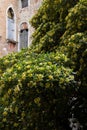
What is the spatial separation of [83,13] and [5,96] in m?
2.77

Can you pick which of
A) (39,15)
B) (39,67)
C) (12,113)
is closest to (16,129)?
(12,113)

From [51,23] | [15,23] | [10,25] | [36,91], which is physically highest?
[15,23]

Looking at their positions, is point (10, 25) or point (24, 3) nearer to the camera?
point (10, 25)

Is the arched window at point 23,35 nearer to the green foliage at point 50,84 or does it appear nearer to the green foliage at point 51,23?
the green foliage at point 51,23

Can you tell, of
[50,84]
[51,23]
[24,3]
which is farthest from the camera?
[24,3]

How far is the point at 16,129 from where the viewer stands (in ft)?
30.3

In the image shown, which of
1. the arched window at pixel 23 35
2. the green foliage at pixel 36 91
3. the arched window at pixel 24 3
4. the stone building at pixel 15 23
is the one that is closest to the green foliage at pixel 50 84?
the green foliage at pixel 36 91

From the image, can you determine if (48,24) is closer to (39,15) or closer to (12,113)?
(39,15)

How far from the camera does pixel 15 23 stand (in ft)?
68.5

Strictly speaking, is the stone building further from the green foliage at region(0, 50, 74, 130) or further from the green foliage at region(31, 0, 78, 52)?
the green foliage at region(0, 50, 74, 130)

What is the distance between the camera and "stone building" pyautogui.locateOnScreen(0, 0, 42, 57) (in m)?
20.1

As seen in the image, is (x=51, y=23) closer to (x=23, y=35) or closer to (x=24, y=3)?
(x=23, y=35)

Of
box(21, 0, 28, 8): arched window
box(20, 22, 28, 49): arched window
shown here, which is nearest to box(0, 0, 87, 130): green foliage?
box(20, 22, 28, 49): arched window

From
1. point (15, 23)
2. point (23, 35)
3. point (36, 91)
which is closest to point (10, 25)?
point (15, 23)
